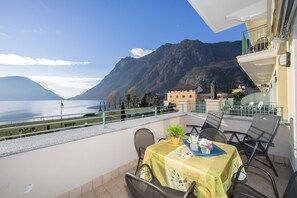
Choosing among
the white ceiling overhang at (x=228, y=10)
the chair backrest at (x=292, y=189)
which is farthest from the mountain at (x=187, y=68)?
the chair backrest at (x=292, y=189)

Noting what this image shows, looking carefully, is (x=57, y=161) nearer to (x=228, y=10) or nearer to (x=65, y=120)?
(x=65, y=120)

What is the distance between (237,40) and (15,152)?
357ft

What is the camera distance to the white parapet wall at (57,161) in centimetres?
170

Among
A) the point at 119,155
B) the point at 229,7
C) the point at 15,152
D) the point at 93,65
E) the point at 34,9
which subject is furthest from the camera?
the point at 93,65

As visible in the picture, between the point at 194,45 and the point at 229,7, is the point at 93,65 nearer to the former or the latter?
the point at 194,45

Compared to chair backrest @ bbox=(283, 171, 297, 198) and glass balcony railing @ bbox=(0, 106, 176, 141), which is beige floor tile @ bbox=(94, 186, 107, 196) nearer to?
glass balcony railing @ bbox=(0, 106, 176, 141)

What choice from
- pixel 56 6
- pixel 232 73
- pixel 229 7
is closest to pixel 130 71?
pixel 232 73

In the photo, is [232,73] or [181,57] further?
[181,57]

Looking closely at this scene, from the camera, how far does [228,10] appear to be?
4.63m

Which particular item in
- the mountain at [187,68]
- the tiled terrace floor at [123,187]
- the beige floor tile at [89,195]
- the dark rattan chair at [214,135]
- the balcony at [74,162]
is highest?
the mountain at [187,68]

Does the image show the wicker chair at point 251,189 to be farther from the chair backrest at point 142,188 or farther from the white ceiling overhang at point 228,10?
the white ceiling overhang at point 228,10

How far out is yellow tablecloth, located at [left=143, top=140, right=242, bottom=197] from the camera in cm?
128

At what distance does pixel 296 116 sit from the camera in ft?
7.45

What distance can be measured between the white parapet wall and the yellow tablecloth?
41.6 inches
